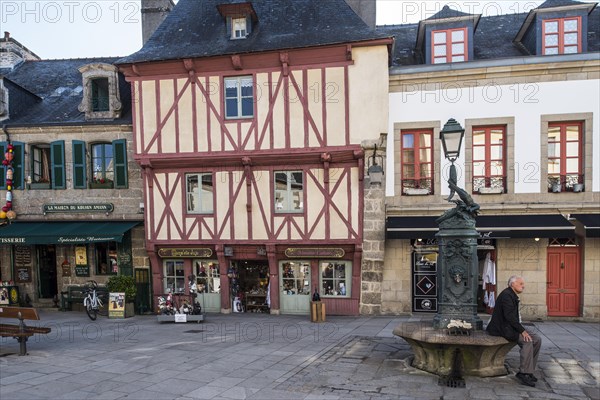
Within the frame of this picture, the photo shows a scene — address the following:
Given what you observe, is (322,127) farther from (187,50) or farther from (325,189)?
(187,50)

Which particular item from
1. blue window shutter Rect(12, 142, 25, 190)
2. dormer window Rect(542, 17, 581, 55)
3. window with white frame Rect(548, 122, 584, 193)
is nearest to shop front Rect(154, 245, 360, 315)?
blue window shutter Rect(12, 142, 25, 190)

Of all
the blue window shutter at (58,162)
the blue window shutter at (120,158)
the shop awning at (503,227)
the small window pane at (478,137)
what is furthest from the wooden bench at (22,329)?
the small window pane at (478,137)

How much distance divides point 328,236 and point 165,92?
6.39 metres

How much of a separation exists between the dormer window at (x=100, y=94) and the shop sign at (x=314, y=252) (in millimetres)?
7108

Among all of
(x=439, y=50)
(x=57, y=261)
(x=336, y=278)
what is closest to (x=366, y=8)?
(x=439, y=50)

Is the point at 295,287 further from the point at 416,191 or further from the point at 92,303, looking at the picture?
the point at 92,303

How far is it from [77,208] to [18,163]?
2.47 m

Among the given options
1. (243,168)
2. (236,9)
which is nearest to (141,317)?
(243,168)

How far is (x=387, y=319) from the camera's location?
10.9m

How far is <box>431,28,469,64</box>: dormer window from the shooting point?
37.9 feet

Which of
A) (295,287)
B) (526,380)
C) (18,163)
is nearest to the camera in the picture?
(526,380)

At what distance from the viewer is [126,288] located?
11.9m

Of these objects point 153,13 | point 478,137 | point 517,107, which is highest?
point 153,13

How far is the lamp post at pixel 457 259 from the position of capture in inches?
241
